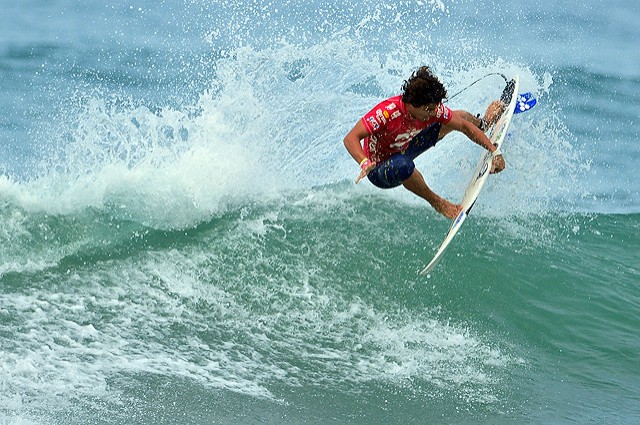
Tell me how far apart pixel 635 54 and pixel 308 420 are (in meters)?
16.7

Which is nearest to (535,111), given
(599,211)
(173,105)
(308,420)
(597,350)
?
(599,211)

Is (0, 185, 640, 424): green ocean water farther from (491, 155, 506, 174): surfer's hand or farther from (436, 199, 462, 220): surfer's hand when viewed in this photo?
(491, 155, 506, 174): surfer's hand

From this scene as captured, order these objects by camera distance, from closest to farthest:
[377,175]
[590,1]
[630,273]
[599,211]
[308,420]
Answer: [308,420], [377,175], [630,273], [599,211], [590,1]

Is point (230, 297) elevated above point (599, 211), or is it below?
below

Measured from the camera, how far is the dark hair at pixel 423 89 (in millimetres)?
6930

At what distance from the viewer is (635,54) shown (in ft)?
68.2

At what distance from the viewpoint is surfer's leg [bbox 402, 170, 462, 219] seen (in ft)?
24.3

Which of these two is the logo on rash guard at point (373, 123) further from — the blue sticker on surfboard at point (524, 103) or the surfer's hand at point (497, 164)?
the blue sticker on surfboard at point (524, 103)

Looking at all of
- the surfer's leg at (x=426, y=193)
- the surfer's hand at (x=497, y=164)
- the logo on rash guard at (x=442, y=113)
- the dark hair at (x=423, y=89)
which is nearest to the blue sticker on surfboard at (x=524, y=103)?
the surfer's hand at (x=497, y=164)

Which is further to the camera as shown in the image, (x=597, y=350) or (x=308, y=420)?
(x=597, y=350)

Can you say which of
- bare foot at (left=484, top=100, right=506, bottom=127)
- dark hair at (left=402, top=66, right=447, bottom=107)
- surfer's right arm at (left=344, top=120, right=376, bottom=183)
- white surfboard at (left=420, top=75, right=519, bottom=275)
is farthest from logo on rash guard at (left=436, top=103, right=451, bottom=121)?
bare foot at (left=484, top=100, right=506, bottom=127)

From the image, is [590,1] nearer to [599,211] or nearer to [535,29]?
[535,29]

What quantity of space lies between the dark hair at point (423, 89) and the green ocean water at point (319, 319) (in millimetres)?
1895

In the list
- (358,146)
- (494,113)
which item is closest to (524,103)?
(494,113)
